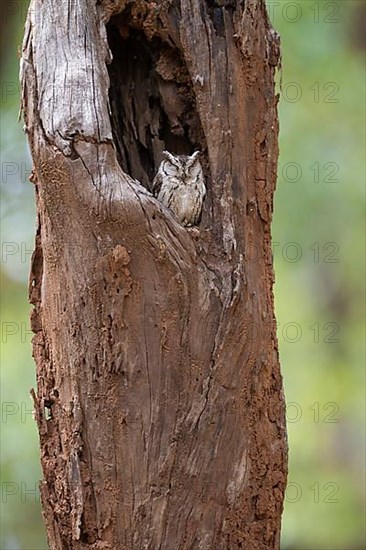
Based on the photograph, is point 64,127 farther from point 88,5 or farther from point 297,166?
point 297,166

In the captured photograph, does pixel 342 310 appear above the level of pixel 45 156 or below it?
above

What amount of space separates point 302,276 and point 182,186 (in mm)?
3589

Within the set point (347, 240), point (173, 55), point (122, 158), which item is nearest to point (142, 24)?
point (173, 55)

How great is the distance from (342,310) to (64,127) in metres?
3.99

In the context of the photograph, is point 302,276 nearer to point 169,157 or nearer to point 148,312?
point 169,157

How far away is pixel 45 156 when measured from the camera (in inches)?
99.1

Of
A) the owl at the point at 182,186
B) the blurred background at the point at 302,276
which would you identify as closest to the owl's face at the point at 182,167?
the owl at the point at 182,186

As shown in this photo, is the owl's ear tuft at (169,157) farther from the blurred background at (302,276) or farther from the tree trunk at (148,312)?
the blurred background at (302,276)

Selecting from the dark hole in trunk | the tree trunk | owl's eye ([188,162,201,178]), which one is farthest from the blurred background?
owl's eye ([188,162,201,178])

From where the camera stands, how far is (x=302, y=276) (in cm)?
611

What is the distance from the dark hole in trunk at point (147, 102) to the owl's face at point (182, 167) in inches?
3.3

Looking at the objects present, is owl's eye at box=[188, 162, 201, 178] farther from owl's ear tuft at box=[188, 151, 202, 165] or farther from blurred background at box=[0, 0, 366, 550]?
blurred background at box=[0, 0, 366, 550]

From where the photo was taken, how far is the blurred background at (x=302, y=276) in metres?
5.08

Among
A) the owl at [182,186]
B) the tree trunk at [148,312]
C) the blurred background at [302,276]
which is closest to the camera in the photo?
the tree trunk at [148,312]
